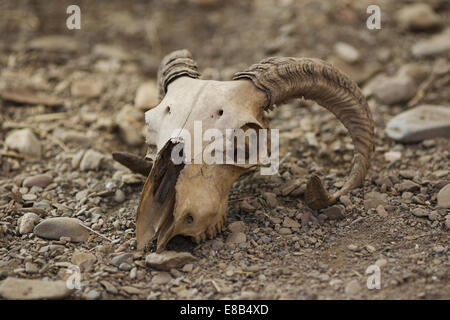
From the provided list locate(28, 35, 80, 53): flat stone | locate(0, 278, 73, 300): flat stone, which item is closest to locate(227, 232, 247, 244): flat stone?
locate(0, 278, 73, 300): flat stone

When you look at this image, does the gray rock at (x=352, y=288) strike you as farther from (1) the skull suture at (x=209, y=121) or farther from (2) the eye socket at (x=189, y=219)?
(2) the eye socket at (x=189, y=219)

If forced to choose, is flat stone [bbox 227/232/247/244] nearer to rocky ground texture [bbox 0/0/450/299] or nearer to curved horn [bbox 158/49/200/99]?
rocky ground texture [bbox 0/0/450/299]

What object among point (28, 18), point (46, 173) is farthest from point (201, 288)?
point (28, 18)

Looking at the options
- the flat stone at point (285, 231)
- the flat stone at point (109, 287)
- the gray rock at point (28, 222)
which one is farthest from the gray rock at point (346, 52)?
the flat stone at point (109, 287)

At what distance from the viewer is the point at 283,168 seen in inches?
199

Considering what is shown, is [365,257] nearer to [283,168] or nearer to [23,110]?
[283,168]

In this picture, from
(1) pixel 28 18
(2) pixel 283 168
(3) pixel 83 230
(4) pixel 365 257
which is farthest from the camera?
(1) pixel 28 18

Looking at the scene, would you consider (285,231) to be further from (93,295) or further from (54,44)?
(54,44)

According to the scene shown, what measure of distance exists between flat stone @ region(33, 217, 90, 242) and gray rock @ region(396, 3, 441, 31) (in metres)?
5.34

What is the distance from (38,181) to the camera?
4.93 metres

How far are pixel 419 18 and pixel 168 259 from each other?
5.37 meters

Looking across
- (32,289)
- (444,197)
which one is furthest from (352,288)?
(32,289)

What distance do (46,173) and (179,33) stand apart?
3677 millimetres

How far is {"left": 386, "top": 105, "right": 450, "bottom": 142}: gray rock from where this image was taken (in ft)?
17.9
